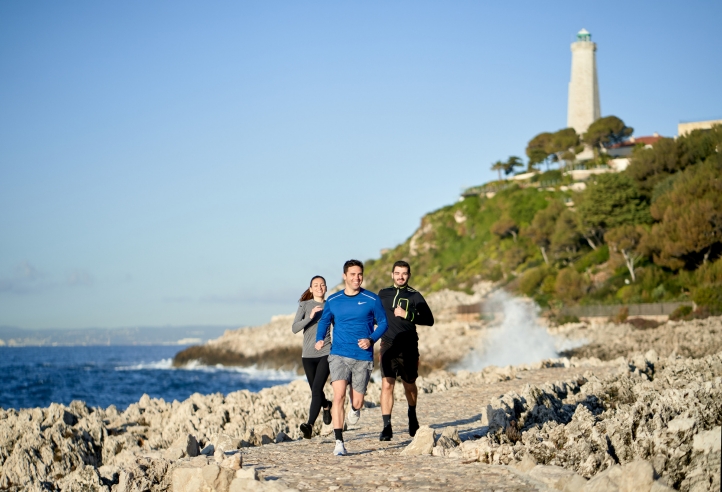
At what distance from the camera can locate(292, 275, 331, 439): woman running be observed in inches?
384

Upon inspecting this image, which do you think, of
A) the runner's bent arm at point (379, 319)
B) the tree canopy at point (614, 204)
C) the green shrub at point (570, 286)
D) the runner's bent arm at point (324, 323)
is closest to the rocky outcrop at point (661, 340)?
the green shrub at point (570, 286)

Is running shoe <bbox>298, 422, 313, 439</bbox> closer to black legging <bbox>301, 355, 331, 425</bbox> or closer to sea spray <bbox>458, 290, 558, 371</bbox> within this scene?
black legging <bbox>301, 355, 331, 425</bbox>

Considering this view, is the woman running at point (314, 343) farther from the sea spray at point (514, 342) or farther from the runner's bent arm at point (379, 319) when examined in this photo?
the sea spray at point (514, 342)

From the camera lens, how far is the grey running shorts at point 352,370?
816 cm

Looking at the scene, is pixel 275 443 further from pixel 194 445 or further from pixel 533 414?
pixel 533 414

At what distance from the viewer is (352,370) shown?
8203 millimetres

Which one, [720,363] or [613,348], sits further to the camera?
[613,348]

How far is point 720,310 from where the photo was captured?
107 feet

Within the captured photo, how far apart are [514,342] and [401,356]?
101ft

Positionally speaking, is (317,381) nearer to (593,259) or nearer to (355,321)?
(355,321)

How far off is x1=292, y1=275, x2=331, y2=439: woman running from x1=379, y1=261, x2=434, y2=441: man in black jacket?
1143 millimetres

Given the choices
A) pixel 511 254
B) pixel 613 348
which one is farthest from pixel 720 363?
pixel 511 254

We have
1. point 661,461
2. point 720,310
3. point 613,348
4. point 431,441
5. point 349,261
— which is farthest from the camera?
point 720,310

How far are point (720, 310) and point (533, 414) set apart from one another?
26.4m
